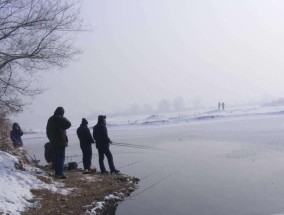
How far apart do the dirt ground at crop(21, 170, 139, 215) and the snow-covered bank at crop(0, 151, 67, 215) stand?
247 millimetres

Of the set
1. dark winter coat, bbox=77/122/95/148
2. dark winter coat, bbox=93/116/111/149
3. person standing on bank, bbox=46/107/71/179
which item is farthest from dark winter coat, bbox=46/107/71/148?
dark winter coat, bbox=77/122/95/148

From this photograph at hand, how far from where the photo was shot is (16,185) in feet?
32.0

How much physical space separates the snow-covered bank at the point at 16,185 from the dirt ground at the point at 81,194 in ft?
0.81

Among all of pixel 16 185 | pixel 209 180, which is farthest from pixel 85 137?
pixel 209 180

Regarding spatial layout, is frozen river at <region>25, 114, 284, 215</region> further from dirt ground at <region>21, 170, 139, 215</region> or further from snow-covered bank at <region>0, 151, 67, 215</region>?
snow-covered bank at <region>0, 151, 67, 215</region>

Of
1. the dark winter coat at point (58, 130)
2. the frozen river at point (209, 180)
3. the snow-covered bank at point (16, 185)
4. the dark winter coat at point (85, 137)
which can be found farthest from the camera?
the dark winter coat at point (85, 137)

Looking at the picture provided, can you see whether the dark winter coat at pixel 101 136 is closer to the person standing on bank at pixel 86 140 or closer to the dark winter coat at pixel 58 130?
the person standing on bank at pixel 86 140

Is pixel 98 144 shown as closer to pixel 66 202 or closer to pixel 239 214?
pixel 66 202

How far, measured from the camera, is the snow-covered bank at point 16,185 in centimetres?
851

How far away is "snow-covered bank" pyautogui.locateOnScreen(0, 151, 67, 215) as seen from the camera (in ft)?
27.9

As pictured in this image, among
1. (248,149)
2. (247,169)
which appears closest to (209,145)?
(248,149)

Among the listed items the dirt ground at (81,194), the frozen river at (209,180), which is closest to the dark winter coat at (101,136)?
the dirt ground at (81,194)

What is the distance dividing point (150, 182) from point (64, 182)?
2.93 meters

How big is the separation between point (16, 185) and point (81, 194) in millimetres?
1809
